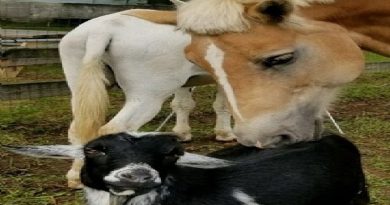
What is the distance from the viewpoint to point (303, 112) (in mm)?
3410

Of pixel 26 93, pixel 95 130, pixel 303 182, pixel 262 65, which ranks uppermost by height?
pixel 262 65

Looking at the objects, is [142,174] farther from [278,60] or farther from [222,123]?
[222,123]

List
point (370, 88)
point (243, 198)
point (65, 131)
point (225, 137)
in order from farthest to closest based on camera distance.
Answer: point (370, 88)
point (65, 131)
point (225, 137)
point (243, 198)

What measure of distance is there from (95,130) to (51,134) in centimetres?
213

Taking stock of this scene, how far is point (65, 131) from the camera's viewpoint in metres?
7.29

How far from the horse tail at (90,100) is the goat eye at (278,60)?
198 centimetres

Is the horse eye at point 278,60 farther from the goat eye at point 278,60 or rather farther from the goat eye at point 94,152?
the goat eye at point 94,152

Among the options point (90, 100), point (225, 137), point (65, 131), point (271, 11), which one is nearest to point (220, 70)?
point (271, 11)

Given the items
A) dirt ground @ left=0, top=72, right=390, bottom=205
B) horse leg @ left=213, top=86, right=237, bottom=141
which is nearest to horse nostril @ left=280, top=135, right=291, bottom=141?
dirt ground @ left=0, top=72, right=390, bottom=205

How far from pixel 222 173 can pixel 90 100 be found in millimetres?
1707

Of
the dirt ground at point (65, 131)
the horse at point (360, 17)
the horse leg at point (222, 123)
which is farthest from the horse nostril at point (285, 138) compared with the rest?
the horse leg at point (222, 123)

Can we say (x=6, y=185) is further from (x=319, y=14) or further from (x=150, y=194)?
(x=319, y=14)

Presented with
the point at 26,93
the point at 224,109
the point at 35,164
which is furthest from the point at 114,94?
the point at 35,164

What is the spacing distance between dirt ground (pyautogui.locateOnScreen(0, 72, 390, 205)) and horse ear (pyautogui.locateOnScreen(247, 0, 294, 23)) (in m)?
1.88
